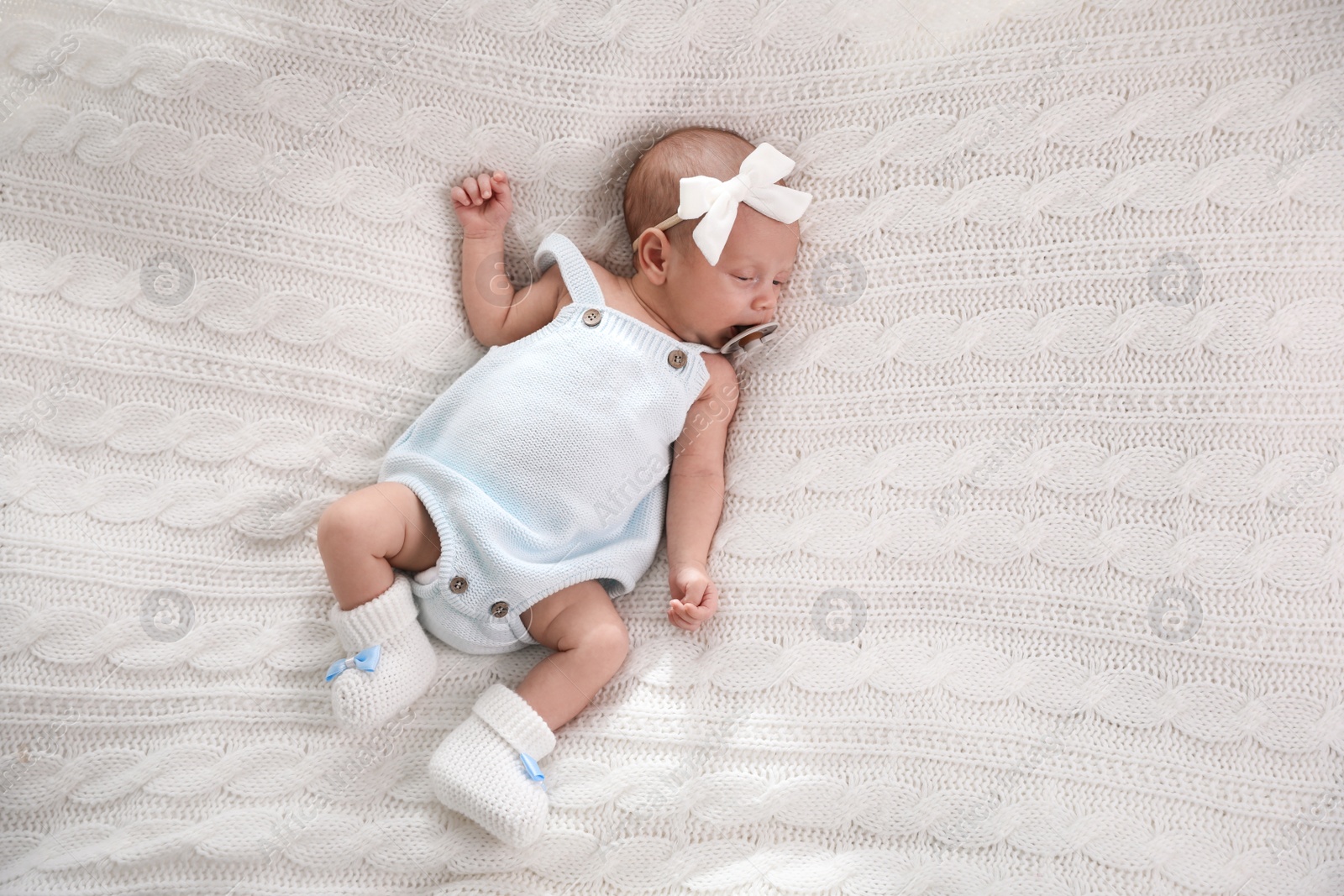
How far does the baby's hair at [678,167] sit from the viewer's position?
1.41 meters

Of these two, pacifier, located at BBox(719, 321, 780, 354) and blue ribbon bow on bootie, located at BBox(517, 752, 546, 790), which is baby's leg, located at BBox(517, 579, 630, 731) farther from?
pacifier, located at BBox(719, 321, 780, 354)

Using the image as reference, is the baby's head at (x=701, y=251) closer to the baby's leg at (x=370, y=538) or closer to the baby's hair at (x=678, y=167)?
the baby's hair at (x=678, y=167)

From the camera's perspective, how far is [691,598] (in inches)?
53.8

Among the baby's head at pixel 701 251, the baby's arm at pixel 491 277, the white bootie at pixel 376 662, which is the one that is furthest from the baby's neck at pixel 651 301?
the white bootie at pixel 376 662

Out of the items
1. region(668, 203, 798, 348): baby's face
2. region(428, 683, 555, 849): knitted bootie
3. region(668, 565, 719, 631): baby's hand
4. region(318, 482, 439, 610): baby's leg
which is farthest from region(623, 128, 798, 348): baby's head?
region(428, 683, 555, 849): knitted bootie

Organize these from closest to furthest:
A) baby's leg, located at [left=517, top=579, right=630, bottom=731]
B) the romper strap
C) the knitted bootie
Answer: the knitted bootie < baby's leg, located at [left=517, top=579, right=630, bottom=731] < the romper strap

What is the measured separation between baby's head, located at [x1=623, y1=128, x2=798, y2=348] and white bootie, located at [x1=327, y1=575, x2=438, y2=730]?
0.63 meters

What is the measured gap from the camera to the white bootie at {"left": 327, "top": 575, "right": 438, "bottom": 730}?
1249 millimetres

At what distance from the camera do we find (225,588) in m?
1.34

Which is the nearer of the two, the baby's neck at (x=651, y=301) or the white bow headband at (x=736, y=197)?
the white bow headband at (x=736, y=197)

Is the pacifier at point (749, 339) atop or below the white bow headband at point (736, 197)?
below

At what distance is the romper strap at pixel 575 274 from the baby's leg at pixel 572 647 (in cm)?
46

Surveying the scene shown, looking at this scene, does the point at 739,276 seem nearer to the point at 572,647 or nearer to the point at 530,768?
the point at 572,647

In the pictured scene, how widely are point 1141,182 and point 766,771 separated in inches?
41.2
